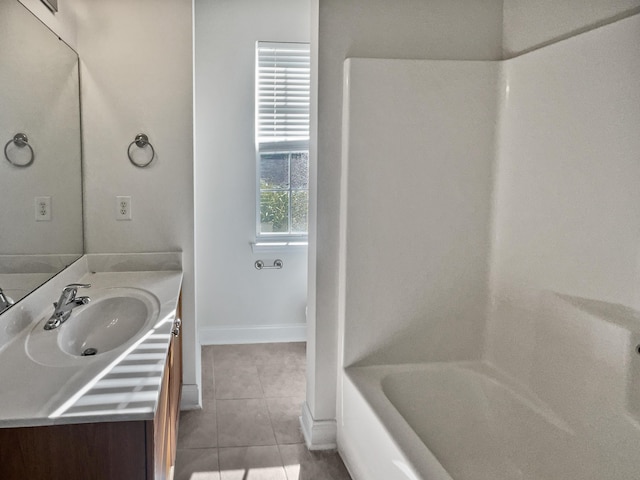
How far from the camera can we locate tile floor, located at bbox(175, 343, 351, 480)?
2.58 m

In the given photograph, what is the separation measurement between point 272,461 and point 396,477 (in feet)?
3.00

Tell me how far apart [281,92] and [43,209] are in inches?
89.9

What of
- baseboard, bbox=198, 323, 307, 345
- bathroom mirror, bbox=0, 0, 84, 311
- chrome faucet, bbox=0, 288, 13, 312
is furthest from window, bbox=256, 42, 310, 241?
chrome faucet, bbox=0, 288, 13, 312

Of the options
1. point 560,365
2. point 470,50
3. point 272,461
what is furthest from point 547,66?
point 272,461

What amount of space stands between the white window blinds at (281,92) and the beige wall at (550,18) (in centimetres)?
185

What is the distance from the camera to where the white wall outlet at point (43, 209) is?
221cm

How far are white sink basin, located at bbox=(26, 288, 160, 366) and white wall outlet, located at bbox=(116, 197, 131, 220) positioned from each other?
0.56 metres

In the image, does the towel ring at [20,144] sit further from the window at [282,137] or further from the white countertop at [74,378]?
the window at [282,137]

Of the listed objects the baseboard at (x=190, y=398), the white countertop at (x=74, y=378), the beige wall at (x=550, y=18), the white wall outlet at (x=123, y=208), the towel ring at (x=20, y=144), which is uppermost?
the beige wall at (x=550, y=18)

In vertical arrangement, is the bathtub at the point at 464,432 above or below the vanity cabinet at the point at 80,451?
below

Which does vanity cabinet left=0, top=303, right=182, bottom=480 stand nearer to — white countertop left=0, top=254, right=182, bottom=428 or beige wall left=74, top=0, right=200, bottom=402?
white countertop left=0, top=254, right=182, bottom=428

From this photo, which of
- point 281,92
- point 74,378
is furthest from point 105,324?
point 281,92

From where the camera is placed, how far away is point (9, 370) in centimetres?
156

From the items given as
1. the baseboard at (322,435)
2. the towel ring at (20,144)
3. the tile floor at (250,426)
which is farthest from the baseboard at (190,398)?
the towel ring at (20,144)
